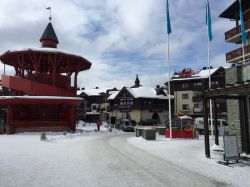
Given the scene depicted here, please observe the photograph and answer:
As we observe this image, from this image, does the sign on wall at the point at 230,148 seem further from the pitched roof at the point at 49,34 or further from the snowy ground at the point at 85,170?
the pitched roof at the point at 49,34

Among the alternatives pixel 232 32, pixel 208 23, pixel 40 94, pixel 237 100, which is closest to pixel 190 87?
pixel 232 32

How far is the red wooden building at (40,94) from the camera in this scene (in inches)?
1319

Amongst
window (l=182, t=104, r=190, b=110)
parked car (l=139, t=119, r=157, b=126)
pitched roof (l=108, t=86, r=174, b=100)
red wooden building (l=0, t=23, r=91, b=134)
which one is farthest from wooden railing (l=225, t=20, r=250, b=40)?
pitched roof (l=108, t=86, r=174, b=100)

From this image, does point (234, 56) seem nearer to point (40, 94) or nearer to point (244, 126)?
point (40, 94)

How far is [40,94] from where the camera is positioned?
117 feet

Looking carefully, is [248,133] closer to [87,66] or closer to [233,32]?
[233,32]

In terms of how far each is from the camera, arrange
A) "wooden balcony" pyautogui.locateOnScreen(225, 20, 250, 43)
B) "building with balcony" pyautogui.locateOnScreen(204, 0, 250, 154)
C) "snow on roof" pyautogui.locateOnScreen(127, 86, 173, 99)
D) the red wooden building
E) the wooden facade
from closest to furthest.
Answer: "building with balcony" pyautogui.locateOnScreen(204, 0, 250, 154), the red wooden building, "wooden balcony" pyautogui.locateOnScreen(225, 20, 250, 43), the wooden facade, "snow on roof" pyautogui.locateOnScreen(127, 86, 173, 99)

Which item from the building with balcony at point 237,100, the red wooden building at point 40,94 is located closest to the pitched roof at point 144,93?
the red wooden building at point 40,94

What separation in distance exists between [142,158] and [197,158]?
2714mm

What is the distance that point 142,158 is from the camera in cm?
1472

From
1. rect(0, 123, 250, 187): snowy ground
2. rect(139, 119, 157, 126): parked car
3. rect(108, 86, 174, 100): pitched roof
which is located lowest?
rect(0, 123, 250, 187): snowy ground

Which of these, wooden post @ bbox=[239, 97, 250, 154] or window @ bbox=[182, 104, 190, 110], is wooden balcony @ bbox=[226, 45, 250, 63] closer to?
wooden post @ bbox=[239, 97, 250, 154]

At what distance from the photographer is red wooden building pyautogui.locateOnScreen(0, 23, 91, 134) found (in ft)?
110

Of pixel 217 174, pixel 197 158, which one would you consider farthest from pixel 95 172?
pixel 197 158
